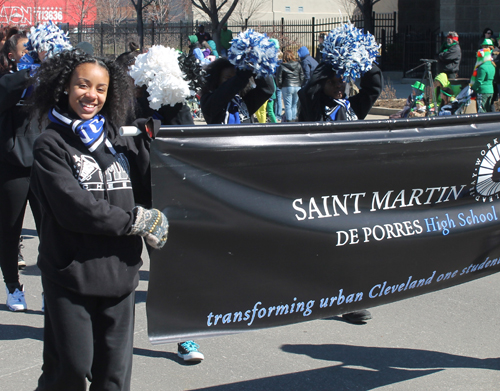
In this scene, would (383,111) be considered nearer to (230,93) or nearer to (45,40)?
(230,93)

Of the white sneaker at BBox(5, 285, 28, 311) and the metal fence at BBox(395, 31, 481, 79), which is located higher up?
the metal fence at BBox(395, 31, 481, 79)

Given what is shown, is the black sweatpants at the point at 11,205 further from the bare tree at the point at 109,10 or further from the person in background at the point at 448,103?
the bare tree at the point at 109,10

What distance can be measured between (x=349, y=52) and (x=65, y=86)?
2.41 metres

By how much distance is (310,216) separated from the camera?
112 inches

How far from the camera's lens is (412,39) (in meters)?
22.0

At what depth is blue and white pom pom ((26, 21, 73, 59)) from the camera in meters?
4.06

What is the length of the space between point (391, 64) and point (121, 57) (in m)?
20.2

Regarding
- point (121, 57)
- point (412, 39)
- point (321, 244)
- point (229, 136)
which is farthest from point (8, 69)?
point (412, 39)

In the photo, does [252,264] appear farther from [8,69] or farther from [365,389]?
[8,69]

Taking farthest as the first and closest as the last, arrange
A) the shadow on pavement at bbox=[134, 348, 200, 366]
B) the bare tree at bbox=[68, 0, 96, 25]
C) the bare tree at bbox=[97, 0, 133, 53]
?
the bare tree at bbox=[97, 0, 133, 53] < the bare tree at bbox=[68, 0, 96, 25] < the shadow on pavement at bbox=[134, 348, 200, 366]

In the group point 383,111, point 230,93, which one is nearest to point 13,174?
point 230,93

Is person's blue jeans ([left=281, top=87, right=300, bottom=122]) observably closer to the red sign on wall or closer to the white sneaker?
the white sneaker

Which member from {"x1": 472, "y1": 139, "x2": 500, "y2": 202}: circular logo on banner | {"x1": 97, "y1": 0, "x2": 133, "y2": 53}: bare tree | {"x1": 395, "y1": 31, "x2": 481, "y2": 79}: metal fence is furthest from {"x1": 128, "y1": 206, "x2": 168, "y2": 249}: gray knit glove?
{"x1": 97, "y1": 0, "x2": 133, "y2": 53}: bare tree

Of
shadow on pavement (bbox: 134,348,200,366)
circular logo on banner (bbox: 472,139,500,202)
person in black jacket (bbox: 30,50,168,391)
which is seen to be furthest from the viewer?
shadow on pavement (bbox: 134,348,200,366)
